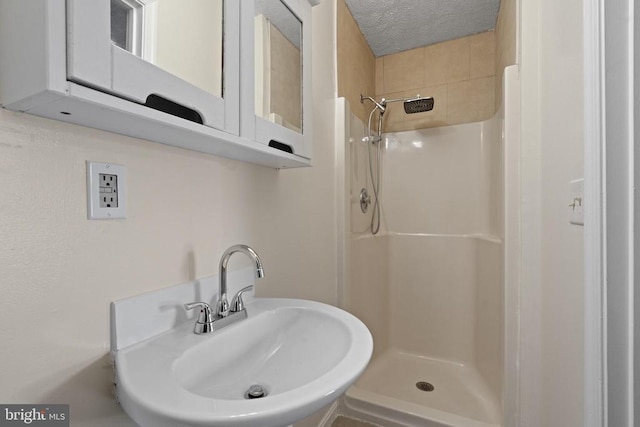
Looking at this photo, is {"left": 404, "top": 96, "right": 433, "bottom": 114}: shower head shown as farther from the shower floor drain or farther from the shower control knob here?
the shower floor drain

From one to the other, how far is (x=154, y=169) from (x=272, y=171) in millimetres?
453

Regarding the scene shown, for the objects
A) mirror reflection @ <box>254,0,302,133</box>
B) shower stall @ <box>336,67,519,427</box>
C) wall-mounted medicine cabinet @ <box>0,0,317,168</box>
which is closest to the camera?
wall-mounted medicine cabinet @ <box>0,0,317,168</box>

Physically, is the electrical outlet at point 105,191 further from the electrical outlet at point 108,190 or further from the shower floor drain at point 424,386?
the shower floor drain at point 424,386

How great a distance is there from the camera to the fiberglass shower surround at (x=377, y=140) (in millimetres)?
1853

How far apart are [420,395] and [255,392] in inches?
51.8

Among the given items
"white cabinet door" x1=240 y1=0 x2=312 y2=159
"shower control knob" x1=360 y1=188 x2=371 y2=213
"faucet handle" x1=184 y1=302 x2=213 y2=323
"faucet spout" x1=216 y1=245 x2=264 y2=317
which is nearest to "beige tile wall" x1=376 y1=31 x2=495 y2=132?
"shower control knob" x1=360 y1=188 x2=371 y2=213

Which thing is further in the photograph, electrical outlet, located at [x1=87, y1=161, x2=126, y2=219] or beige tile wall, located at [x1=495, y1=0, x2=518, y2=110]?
beige tile wall, located at [x1=495, y1=0, x2=518, y2=110]

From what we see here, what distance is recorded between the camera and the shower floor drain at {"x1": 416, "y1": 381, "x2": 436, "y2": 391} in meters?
1.68

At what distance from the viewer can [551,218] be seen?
104 cm

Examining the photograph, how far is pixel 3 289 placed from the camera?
1.49ft

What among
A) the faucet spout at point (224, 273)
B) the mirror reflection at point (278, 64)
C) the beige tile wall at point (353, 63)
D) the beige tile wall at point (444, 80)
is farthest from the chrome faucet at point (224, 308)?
the beige tile wall at point (444, 80)

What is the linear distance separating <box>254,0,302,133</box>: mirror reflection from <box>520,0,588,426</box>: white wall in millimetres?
809

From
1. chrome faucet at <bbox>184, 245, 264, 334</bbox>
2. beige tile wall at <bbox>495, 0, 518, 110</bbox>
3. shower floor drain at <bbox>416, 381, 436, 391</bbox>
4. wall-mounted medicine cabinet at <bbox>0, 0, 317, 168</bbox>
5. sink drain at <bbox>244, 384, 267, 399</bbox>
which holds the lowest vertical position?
shower floor drain at <bbox>416, 381, 436, 391</bbox>

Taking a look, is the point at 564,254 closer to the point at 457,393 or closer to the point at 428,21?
the point at 457,393
